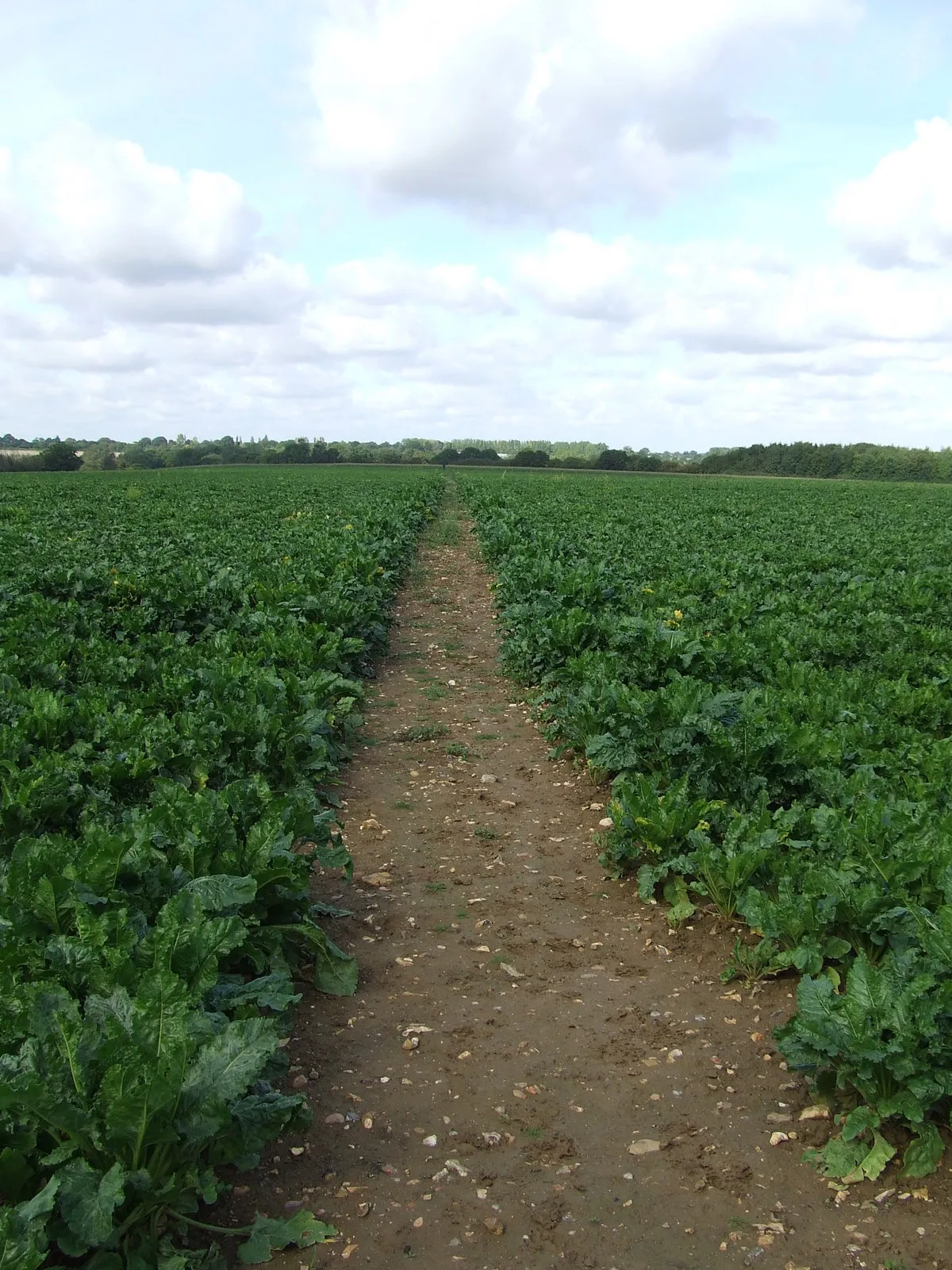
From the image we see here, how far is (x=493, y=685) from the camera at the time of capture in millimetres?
11305

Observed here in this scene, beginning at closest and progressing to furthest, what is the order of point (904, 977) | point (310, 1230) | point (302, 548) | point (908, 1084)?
point (310, 1230) < point (908, 1084) < point (904, 977) < point (302, 548)

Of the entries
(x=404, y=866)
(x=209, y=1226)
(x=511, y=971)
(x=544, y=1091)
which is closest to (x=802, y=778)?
(x=511, y=971)

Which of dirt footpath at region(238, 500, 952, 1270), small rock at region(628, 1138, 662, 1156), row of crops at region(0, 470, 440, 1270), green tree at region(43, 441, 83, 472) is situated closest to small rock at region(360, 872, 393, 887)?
dirt footpath at region(238, 500, 952, 1270)

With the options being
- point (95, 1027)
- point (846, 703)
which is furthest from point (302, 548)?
point (95, 1027)

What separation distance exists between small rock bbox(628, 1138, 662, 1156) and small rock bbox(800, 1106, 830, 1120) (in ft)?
2.02

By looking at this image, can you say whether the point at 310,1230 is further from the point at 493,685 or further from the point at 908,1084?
the point at 493,685

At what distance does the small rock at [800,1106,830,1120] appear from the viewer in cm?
379

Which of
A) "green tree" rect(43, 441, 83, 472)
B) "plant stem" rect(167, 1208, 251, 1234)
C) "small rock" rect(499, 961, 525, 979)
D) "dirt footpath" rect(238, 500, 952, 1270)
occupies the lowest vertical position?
"small rock" rect(499, 961, 525, 979)

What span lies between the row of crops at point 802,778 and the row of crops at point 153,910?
2012mm

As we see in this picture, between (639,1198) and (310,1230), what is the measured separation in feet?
3.87

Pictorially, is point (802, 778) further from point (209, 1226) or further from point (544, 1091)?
point (209, 1226)

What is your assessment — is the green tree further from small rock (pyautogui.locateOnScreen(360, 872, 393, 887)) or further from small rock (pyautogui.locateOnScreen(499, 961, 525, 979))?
small rock (pyautogui.locateOnScreen(499, 961, 525, 979))

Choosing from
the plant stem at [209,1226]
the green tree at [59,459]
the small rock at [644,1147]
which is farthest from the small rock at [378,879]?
the green tree at [59,459]

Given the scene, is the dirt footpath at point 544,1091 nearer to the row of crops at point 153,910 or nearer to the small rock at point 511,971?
the small rock at point 511,971
